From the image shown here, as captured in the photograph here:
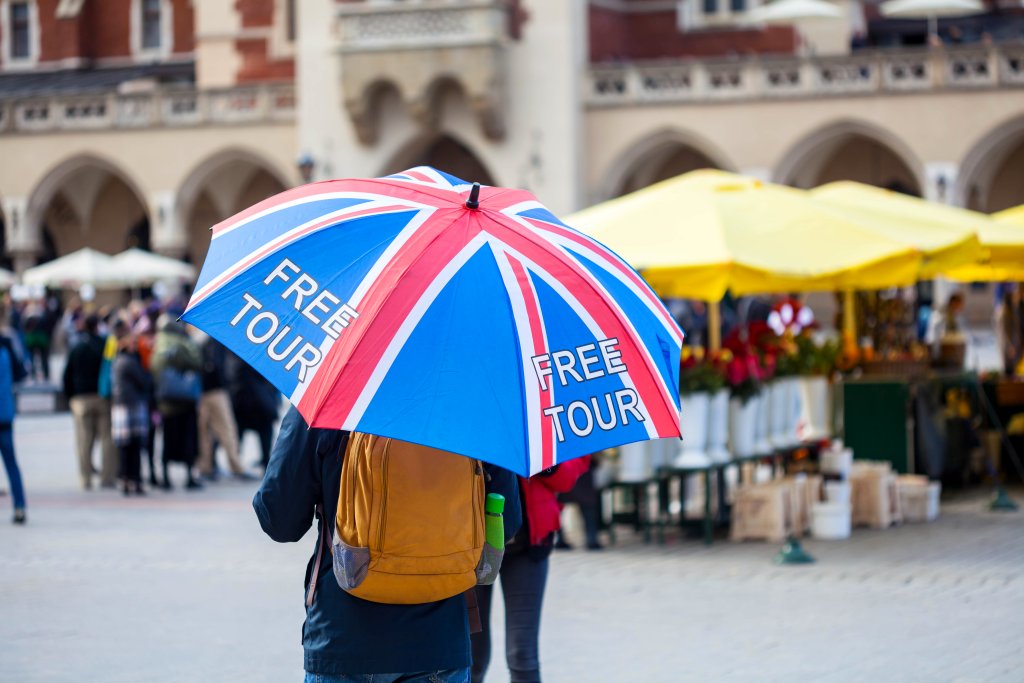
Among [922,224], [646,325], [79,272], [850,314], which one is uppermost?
[922,224]

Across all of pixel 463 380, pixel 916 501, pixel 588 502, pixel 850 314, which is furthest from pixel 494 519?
pixel 850 314

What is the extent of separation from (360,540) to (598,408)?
0.61 metres

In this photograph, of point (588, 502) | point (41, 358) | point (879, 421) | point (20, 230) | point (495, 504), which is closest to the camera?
point (495, 504)

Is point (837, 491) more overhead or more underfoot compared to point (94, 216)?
more underfoot

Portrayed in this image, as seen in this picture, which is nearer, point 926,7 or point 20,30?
point 926,7

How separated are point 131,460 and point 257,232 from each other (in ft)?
33.0

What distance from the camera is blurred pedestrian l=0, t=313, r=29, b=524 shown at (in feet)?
34.9

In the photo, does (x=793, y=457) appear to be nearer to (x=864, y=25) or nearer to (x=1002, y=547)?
(x=1002, y=547)

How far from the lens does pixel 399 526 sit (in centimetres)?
365

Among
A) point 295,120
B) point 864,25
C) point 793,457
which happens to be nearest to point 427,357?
point 793,457

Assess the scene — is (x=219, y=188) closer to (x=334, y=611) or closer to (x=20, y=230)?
(x=20, y=230)

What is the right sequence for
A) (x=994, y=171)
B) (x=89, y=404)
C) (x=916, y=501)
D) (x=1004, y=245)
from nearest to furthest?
1. (x=916, y=501)
2. (x=1004, y=245)
3. (x=89, y=404)
4. (x=994, y=171)

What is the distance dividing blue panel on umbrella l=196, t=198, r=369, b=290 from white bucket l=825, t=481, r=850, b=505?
292 inches

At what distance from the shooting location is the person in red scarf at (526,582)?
17.3 ft
